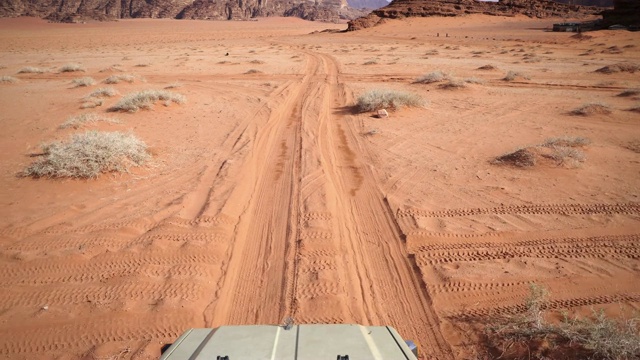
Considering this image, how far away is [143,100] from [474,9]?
7246 cm

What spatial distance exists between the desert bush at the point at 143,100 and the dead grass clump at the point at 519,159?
10826 millimetres

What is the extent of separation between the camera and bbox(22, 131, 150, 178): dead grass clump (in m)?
6.96

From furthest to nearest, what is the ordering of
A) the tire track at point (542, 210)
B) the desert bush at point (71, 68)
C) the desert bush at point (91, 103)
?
the desert bush at point (71, 68)
the desert bush at point (91, 103)
the tire track at point (542, 210)

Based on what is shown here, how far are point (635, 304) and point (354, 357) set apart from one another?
3616mm

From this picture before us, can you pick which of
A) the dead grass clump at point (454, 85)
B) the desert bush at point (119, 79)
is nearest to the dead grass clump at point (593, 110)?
the dead grass clump at point (454, 85)

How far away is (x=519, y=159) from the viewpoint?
23.9ft

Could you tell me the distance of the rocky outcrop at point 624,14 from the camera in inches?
1577

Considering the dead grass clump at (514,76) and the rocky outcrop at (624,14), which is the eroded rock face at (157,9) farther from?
the dead grass clump at (514,76)

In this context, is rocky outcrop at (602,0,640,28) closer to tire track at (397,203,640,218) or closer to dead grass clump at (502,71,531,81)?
dead grass clump at (502,71,531,81)

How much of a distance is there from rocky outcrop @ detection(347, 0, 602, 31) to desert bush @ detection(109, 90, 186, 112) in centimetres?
5528

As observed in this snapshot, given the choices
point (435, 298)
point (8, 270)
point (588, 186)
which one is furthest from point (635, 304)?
point (8, 270)

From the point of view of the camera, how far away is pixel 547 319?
138 inches

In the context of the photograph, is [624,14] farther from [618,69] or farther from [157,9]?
[157,9]

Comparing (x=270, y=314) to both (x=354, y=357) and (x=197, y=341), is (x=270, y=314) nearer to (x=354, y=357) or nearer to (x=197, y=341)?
(x=197, y=341)
